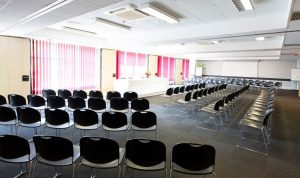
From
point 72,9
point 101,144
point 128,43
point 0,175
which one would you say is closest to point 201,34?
point 128,43

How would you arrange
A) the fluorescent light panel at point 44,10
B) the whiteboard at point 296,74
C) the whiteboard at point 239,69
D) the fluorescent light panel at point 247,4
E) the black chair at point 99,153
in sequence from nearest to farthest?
the black chair at point 99,153, the fluorescent light panel at point 44,10, the fluorescent light panel at point 247,4, the whiteboard at point 296,74, the whiteboard at point 239,69

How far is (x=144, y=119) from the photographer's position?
4180 mm

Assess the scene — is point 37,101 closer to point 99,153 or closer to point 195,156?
point 99,153

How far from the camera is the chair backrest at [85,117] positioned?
4.09m

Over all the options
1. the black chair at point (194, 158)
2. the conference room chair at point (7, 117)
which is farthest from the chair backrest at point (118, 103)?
the black chair at point (194, 158)

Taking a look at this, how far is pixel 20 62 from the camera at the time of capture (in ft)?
25.7

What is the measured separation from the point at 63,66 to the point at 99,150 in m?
8.10

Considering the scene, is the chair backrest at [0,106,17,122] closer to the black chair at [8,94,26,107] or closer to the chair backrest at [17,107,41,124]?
the chair backrest at [17,107,41,124]

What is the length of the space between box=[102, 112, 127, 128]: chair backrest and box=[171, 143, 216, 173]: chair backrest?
5.76ft

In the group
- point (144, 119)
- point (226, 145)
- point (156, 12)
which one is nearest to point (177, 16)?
point (156, 12)

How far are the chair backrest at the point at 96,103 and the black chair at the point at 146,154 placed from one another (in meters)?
3.06

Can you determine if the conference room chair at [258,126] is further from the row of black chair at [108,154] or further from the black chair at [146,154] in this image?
the black chair at [146,154]

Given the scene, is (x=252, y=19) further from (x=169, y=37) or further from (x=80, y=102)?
(x=80, y=102)

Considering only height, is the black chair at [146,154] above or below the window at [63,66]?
below
